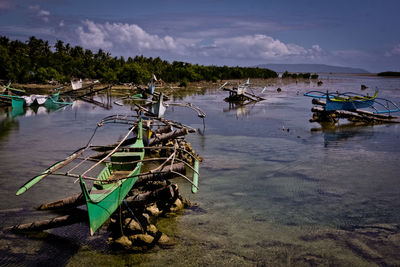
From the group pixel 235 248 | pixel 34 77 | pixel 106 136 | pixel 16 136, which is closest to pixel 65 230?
pixel 235 248

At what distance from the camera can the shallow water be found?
8.90 meters

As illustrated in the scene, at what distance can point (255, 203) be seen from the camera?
12.3 metres

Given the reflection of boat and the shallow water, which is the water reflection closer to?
the shallow water

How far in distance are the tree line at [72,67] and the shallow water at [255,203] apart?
3818 centimetres

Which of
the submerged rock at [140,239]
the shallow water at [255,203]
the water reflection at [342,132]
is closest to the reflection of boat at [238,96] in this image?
the water reflection at [342,132]

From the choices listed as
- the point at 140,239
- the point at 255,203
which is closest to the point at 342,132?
the point at 255,203

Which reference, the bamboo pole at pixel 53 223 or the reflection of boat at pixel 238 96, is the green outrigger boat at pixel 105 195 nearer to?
the bamboo pole at pixel 53 223

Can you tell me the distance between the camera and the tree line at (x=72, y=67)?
5779cm

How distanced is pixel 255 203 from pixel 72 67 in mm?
66080

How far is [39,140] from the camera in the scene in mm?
21172

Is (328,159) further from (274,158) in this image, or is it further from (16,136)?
(16,136)

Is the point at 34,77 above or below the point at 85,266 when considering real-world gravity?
above

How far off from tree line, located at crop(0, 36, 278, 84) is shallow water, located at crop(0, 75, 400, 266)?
38.2 metres

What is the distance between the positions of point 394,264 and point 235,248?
3.93 metres
